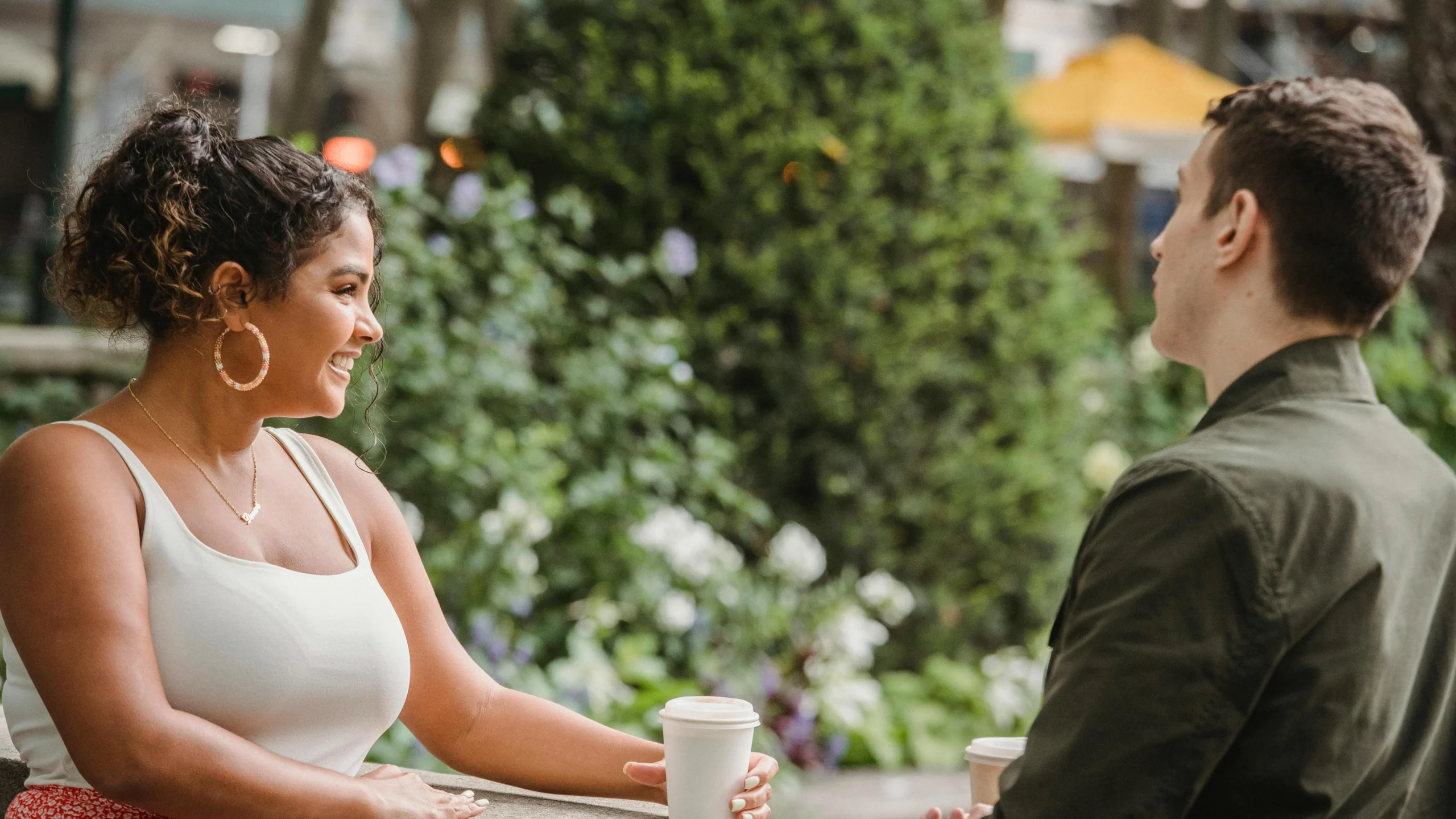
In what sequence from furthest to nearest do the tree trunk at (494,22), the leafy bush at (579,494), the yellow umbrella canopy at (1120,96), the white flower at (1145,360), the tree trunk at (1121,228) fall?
the tree trunk at (1121,228) → the yellow umbrella canopy at (1120,96) → the white flower at (1145,360) → the tree trunk at (494,22) → the leafy bush at (579,494)

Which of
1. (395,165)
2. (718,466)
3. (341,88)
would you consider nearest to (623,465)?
(718,466)

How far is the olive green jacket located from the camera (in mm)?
1473

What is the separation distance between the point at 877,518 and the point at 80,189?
10.7ft

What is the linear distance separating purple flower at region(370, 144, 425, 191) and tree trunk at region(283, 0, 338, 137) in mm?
2652

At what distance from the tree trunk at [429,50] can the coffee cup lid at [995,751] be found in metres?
4.79

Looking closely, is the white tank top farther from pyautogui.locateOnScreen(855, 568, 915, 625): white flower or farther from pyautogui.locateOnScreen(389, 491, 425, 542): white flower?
pyautogui.locateOnScreen(855, 568, 915, 625): white flower

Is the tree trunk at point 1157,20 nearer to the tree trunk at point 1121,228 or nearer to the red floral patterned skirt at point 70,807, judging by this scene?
the tree trunk at point 1121,228

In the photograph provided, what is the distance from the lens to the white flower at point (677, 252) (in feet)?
15.3

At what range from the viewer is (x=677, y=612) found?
433 centimetres

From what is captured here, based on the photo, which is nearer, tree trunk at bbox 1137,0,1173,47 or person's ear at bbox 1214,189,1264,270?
person's ear at bbox 1214,189,1264,270

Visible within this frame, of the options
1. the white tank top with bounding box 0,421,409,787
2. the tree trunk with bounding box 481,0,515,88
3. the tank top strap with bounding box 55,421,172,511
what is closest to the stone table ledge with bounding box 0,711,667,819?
the white tank top with bounding box 0,421,409,787

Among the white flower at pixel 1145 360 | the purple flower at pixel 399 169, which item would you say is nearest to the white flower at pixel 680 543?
the purple flower at pixel 399 169

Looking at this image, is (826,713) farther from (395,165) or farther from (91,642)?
(91,642)

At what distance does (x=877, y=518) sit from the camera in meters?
4.84
